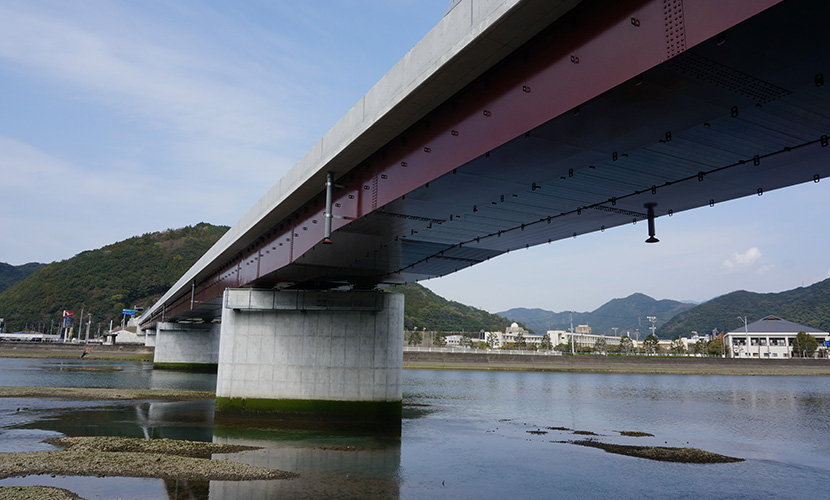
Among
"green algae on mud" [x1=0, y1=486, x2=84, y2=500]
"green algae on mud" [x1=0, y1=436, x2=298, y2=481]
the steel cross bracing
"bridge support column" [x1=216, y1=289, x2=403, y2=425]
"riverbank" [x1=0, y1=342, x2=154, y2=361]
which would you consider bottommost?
"riverbank" [x1=0, y1=342, x2=154, y2=361]

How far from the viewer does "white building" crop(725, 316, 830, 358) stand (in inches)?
5659

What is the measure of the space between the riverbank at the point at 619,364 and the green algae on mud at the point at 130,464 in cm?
8503

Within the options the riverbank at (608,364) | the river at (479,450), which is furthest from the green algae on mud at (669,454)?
the riverbank at (608,364)

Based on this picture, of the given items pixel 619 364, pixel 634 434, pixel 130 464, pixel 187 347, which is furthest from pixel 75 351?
pixel 634 434

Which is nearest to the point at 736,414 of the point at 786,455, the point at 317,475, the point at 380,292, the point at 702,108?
the point at 786,455

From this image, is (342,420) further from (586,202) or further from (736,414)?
(736,414)

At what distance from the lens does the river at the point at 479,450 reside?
15.9 meters

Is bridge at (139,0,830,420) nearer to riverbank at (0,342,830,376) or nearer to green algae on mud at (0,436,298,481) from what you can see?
green algae on mud at (0,436,298,481)

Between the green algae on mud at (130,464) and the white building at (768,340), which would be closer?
the green algae on mud at (130,464)

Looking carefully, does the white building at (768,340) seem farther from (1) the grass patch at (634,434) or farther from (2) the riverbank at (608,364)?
(1) the grass patch at (634,434)

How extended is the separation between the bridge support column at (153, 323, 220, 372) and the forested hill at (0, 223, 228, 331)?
115m

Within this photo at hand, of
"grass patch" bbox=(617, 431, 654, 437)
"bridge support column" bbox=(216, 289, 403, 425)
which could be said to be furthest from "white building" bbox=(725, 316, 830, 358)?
"bridge support column" bbox=(216, 289, 403, 425)

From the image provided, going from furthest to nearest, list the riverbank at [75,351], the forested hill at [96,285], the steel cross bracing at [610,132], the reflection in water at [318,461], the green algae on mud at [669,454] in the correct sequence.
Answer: the forested hill at [96,285]
the riverbank at [75,351]
the green algae on mud at [669,454]
the reflection in water at [318,461]
the steel cross bracing at [610,132]

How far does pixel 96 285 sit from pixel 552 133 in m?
205
